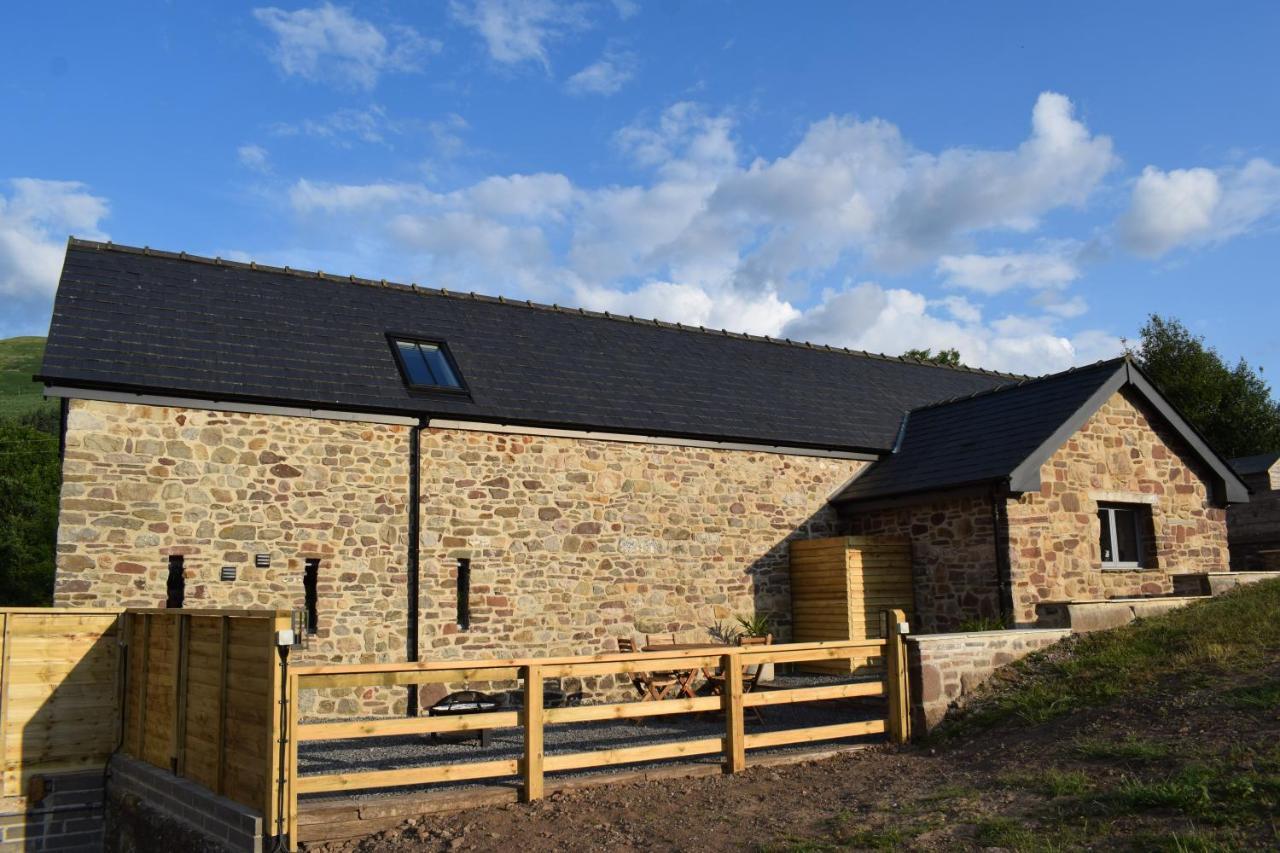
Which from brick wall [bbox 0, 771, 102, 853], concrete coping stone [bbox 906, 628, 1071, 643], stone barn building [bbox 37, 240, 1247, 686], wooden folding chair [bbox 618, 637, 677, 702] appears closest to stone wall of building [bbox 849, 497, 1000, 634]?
stone barn building [bbox 37, 240, 1247, 686]

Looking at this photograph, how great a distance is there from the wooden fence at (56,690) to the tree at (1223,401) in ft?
113

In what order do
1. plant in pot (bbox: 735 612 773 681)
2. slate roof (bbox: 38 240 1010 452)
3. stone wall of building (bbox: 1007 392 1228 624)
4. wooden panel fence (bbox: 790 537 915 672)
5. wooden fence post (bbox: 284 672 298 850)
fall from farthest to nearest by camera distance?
1. plant in pot (bbox: 735 612 773 681)
2. wooden panel fence (bbox: 790 537 915 672)
3. stone wall of building (bbox: 1007 392 1228 624)
4. slate roof (bbox: 38 240 1010 452)
5. wooden fence post (bbox: 284 672 298 850)

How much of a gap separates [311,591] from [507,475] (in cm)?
306

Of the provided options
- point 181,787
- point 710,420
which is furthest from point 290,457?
point 710,420

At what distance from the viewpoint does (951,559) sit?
15000 mm

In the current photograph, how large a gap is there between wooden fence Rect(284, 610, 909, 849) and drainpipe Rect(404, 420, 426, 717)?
167 inches

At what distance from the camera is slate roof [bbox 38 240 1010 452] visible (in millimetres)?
13027

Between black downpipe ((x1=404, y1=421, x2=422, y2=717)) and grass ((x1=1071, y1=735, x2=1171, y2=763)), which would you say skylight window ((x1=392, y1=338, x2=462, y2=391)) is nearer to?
black downpipe ((x1=404, y1=421, x2=422, y2=717))

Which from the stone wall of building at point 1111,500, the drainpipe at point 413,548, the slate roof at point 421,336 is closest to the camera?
the slate roof at point 421,336

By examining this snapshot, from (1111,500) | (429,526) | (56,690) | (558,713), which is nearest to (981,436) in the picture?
(1111,500)

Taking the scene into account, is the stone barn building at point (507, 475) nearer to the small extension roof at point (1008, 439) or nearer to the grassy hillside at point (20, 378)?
the small extension roof at point (1008, 439)

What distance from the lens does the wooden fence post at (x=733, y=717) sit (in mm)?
9047

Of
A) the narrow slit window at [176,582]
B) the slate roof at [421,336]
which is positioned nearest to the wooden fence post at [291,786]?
the narrow slit window at [176,582]

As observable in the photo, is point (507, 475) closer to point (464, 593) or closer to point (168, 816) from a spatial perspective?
point (464, 593)
